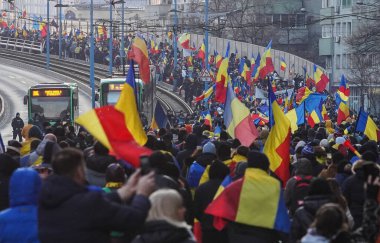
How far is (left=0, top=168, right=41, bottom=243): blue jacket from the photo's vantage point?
10.0 metres

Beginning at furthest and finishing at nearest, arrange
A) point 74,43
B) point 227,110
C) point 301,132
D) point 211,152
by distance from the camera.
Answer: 1. point 74,43
2. point 301,132
3. point 227,110
4. point 211,152

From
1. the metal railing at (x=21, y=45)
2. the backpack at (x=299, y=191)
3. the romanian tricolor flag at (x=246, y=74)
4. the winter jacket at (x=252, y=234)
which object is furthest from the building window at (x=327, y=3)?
the winter jacket at (x=252, y=234)

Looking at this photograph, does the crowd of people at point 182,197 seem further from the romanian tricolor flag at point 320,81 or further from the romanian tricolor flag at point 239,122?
the romanian tricolor flag at point 320,81

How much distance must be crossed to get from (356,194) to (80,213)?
5.24 metres

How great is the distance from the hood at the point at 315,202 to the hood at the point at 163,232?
2.11 metres

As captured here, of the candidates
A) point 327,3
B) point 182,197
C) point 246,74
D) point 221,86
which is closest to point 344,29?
point 327,3

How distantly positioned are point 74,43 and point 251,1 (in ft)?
88.4

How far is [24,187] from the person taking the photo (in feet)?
32.9

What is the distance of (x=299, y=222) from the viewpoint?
1184cm

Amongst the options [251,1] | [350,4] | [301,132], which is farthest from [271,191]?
[251,1]

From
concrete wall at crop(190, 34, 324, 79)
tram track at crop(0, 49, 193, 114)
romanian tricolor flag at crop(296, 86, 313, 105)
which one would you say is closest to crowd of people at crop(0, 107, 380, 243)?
romanian tricolor flag at crop(296, 86, 313, 105)

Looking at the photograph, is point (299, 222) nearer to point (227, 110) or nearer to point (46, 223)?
point (46, 223)

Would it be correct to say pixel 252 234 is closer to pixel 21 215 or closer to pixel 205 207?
pixel 205 207

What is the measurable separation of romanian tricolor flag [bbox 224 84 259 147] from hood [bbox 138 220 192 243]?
Result: 29.5 feet
